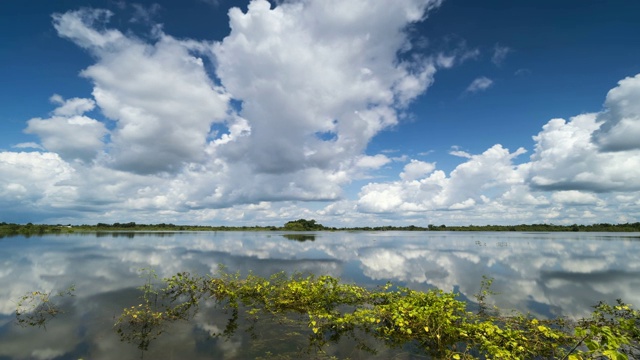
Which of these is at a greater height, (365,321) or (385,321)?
(365,321)

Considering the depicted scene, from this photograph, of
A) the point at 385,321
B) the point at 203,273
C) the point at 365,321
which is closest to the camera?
the point at 365,321

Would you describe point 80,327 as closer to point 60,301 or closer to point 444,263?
point 60,301

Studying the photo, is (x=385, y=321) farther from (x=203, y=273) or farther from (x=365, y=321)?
(x=203, y=273)

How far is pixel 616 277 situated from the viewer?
27.5m

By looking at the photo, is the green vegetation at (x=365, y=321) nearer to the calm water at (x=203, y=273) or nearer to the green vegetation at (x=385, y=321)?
the green vegetation at (x=385, y=321)

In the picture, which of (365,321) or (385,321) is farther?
(385,321)

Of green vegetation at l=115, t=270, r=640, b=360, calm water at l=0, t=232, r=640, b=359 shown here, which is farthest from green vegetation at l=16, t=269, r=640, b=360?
calm water at l=0, t=232, r=640, b=359

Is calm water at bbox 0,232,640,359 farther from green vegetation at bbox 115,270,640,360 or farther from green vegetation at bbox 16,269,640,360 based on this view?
green vegetation at bbox 115,270,640,360

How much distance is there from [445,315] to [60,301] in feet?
67.4

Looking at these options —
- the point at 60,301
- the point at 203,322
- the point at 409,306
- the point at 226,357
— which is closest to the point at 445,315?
the point at 409,306

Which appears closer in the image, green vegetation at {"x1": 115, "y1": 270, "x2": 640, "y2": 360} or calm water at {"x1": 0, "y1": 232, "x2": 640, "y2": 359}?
green vegetation at {"x1": 115, "y1": 270, "x2": 640, "y2": 360}

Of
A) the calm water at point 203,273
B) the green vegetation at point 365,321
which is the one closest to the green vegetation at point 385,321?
the green vegetation at point 365,321

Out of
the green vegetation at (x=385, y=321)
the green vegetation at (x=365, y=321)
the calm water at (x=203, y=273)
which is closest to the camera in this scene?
the green vegetation at (x=385, y=321)

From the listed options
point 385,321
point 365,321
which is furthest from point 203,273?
point 385,321
